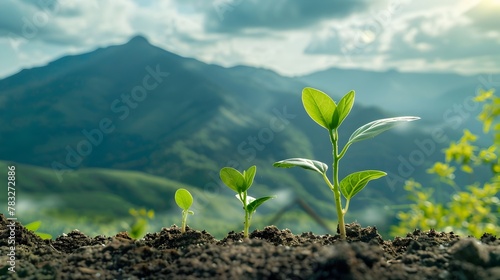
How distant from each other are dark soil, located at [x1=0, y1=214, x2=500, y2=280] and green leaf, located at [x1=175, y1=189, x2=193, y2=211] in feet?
1.01

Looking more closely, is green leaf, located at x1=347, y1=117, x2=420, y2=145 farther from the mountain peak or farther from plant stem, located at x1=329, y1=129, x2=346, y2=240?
the mountain peak

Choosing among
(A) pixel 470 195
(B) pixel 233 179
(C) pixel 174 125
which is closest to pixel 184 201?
(B) pixel 233 179

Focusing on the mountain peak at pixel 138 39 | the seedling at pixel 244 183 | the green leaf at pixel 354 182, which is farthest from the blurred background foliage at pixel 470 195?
the mountain peak at pixel 138 39

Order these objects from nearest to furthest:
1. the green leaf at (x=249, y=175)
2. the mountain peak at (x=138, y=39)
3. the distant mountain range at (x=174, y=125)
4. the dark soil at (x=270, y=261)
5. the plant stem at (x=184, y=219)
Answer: the dark soil at (x=270, y=261), the green leaf at (x=249, y=175), the plant stem at (x=184, y=219), the distant mountain range at (x=174, y=125), the mountain peak at (x=138, y=39)

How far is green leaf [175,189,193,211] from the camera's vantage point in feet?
8.13

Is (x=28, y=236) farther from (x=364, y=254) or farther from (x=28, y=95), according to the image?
(x=28, y=95)

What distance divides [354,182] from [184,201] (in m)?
0.84

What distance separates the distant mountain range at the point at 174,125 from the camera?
48.6 metres

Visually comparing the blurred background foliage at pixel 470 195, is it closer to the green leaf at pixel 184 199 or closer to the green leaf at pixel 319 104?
the green leaf at pixel 319 104

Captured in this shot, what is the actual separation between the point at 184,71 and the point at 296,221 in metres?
78.2

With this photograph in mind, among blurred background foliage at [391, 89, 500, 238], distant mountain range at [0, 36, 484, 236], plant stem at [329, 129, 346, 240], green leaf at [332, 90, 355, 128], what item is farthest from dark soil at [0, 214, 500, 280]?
distant mountain range at [0, 36, 484, 236]

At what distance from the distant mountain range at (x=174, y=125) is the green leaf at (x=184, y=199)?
25.1m

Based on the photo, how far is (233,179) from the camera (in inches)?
92.3

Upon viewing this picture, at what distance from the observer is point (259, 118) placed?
73.7 m
